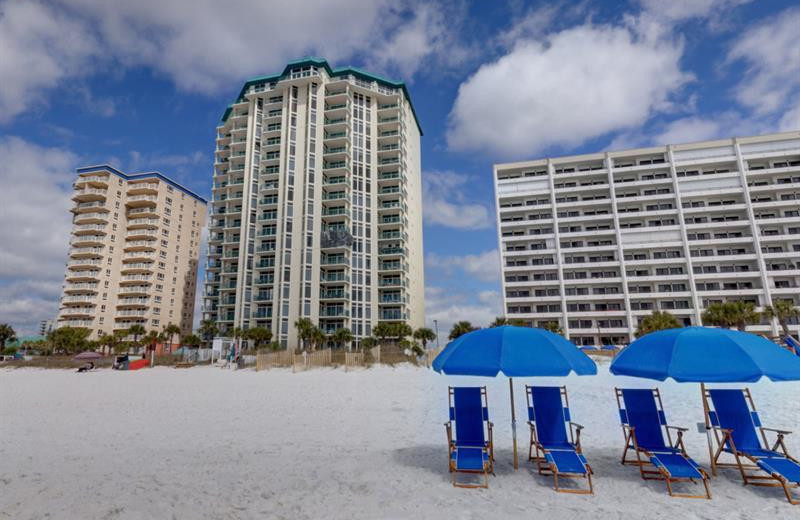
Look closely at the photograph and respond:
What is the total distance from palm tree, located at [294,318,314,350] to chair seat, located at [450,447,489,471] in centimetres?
4209

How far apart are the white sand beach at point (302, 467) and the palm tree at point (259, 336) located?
34321mm

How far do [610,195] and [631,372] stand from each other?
2645 inches

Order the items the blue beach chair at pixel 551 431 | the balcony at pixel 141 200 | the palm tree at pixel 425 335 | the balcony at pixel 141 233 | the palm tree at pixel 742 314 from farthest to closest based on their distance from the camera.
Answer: the balcony at pixel 141 200 < the balcony at pixel 141 233 < the palm tree at pixel 425 335 < the palm tree at pixel 742 314 < the blue beach chair at pixel 551 431

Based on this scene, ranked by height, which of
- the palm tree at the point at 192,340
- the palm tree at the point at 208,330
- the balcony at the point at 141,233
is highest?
the balcony at the point at 141,233

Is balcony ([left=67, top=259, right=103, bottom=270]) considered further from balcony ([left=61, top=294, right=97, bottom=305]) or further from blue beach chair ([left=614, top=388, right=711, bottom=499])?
blue beach chair ([left=614, top=388, right=711, bottom=499])

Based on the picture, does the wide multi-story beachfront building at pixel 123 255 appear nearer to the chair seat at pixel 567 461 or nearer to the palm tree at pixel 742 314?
the chair seat at pixel 567 461

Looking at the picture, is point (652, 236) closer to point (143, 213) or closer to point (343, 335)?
point (343, 335)

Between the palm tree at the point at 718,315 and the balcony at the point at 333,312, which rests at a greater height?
the balcony at the point at 333,312

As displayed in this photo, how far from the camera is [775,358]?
18.2 ft

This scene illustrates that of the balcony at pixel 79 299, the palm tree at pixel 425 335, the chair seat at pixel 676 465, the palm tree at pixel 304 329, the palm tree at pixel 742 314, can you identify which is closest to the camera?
the chair seat at pixel 676 465

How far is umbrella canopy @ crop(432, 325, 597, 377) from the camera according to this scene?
18.4ft

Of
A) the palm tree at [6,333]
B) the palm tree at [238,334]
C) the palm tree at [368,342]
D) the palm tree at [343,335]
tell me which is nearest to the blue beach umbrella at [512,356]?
the palm tree at [343,335]

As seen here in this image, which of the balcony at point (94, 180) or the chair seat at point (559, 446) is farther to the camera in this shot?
the balcony at point (94, 180)

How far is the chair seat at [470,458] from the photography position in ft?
19.0
